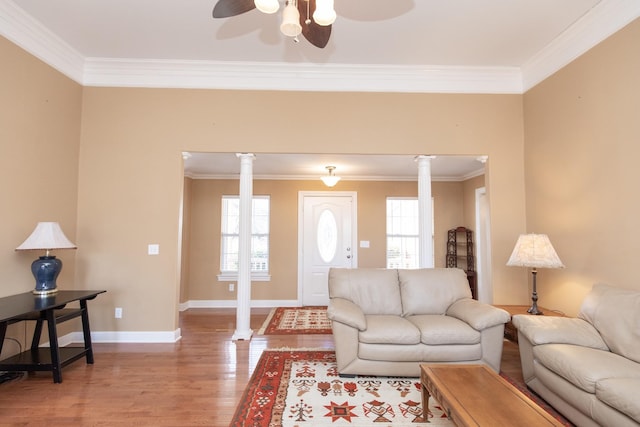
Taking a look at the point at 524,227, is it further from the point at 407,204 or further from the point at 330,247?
the point at 330,247

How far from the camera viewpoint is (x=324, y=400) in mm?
2557

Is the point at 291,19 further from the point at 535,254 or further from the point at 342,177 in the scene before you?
the point at 342,177

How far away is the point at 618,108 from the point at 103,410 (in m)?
4.79

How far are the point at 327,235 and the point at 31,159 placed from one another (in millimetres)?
4565

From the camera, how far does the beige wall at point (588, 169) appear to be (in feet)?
8.91

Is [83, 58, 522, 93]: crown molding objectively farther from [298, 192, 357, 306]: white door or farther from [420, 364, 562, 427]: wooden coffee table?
[420, 364, 562, 427]: wooden coffee table

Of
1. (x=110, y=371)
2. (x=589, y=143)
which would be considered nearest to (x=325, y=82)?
(x=589, y=143)

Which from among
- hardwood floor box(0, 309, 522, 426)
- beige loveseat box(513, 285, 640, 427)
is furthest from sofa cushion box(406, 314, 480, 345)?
hardwood floor box(0, 309, 522, 426)

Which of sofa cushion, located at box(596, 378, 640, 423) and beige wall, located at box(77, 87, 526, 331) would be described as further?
beige wall, located at box(77, 87, 526, 331)

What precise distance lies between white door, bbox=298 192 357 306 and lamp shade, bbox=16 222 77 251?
3993mm

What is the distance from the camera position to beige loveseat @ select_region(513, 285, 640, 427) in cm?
185

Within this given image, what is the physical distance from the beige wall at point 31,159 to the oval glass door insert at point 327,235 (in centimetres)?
395

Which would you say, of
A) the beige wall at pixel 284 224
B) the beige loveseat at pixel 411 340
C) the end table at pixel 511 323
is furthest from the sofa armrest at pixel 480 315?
the beige wall at pixel 284 224

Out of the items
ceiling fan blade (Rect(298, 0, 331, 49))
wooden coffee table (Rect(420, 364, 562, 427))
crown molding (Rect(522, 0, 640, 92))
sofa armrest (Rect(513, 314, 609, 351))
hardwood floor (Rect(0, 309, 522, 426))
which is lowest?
hardwood floor (Rect(0, 309, 522, 426))
